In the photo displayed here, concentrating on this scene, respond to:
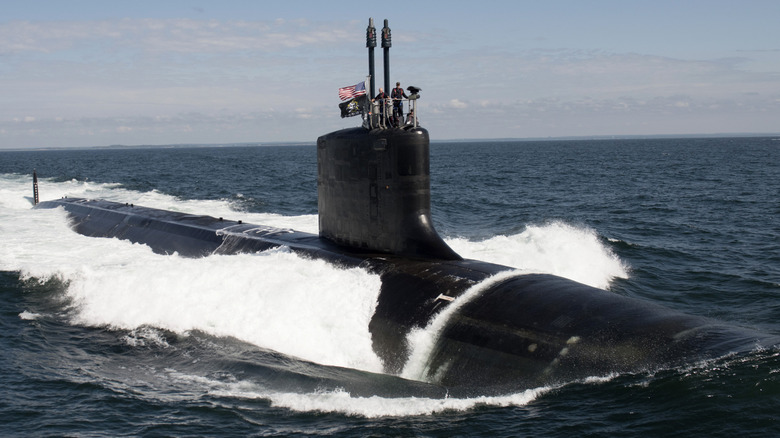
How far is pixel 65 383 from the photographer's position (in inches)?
446

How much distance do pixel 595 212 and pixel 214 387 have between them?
25485 mm

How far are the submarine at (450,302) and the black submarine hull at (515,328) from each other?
2 cm

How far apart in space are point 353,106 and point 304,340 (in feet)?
16.7

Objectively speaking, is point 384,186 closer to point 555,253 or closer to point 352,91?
point 352,91

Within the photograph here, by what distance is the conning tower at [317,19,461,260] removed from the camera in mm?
13578

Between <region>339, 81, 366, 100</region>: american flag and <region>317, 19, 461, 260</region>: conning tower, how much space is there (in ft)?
0.99

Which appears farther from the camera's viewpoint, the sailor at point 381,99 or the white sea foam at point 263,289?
the sailor at point 381,99

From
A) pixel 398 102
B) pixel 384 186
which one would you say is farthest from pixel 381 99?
pixel 384 186

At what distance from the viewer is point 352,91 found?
14.6m

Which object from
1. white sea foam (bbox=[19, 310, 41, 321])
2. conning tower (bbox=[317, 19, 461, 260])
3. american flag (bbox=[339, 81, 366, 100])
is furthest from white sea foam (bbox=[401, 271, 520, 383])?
white sea foam (bbox=[19, 310, 41, 321])

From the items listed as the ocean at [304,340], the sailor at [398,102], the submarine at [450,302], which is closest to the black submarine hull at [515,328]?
the submarine at [450,302]

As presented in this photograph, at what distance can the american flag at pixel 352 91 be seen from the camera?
14.4 meters

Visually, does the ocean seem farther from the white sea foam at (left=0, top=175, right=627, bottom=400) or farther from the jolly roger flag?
the jolly roger flag

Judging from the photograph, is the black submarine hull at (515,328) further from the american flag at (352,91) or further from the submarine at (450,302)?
→ the american flag at (352,91)
